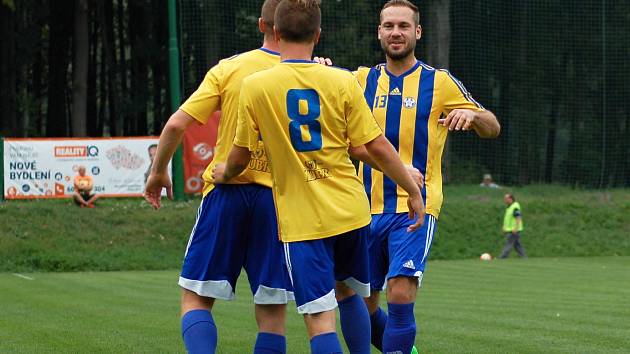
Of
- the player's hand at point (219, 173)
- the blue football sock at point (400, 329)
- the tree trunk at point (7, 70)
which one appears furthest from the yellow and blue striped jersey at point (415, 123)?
the tree trunk at point (7, 70)

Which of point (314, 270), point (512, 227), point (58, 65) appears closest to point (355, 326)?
point (314, 270)

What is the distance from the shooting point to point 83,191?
85.7 ft

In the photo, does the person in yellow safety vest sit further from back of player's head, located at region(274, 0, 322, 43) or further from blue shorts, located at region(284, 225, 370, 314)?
back of player's head, located at region(274, 0, 322, 43)

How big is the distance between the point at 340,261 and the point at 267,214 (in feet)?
1.64

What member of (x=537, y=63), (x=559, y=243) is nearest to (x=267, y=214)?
(x=559, y=243)

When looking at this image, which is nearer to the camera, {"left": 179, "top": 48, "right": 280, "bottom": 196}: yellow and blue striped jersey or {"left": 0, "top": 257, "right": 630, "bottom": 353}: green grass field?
{"left": 179, "top": 48, "right": 280, "bottom": 196}: yellow and blue striped jersey

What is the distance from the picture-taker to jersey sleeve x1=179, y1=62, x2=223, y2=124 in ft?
19.9

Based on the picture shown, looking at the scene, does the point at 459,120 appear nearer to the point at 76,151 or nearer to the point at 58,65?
the point at 76,151

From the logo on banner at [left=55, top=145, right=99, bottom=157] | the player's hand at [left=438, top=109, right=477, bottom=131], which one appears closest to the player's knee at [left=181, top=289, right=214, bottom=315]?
Result: the player's hand at [left=438, top=109, right=477, bottom=131]

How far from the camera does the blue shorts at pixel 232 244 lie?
613 centimetres

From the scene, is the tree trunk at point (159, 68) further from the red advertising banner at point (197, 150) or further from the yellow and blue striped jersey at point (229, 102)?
the yellow and blue striped jersey at point (229, 102)

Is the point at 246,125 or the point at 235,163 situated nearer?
the point at 246,125

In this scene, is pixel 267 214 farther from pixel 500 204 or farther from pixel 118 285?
pixel 500 204

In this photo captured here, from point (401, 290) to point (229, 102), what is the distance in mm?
1681
